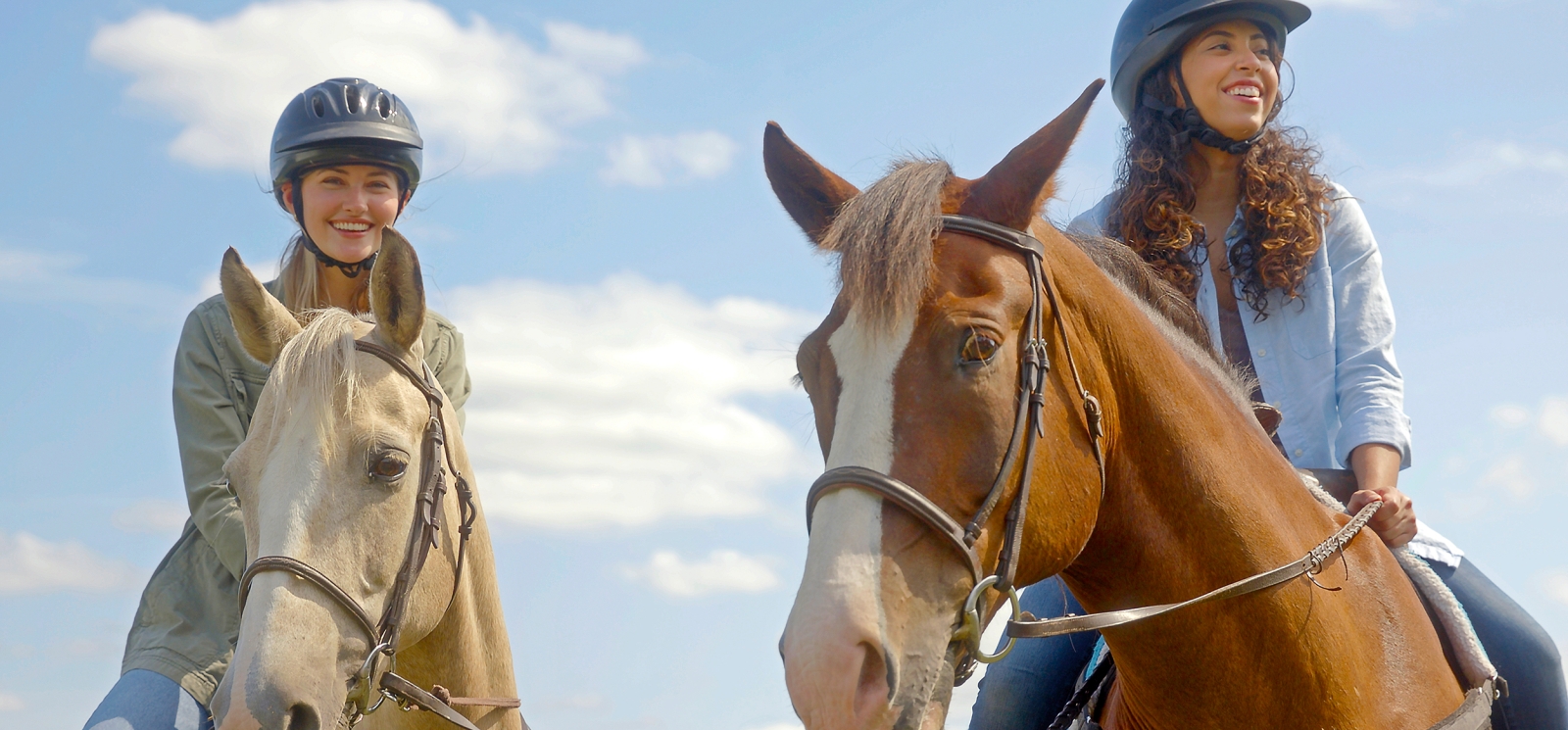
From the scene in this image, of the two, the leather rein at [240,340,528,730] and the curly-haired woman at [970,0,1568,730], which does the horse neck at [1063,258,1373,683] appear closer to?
the curly-haired woman at [970,0,1568,730]

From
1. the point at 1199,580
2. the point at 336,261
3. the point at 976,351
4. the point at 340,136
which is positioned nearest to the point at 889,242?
the point at 976,351

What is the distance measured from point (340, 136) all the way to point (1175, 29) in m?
3.81

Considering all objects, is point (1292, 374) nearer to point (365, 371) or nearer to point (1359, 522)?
point (1359, 522)

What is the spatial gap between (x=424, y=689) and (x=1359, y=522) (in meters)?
3.23

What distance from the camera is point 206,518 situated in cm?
482

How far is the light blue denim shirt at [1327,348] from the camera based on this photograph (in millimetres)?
4301

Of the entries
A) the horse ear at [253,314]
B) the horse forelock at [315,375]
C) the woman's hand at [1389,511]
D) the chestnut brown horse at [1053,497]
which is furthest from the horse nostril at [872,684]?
the horse ear at [253,314]

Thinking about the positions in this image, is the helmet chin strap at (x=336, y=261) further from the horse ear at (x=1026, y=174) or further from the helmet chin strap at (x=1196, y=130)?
the helmet chin strap at (x=1196, y=130)

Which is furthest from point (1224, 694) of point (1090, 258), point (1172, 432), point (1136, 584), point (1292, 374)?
point (1292, 374)

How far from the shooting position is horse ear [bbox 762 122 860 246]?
3562 mm

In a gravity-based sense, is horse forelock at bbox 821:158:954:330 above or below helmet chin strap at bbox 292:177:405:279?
below

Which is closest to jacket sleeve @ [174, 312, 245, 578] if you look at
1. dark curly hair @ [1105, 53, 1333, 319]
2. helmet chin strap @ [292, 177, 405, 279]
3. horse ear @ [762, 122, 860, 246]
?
helmet chin strap @ [292, 177, 405, 279]

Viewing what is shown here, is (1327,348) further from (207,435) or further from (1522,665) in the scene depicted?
(207,435)

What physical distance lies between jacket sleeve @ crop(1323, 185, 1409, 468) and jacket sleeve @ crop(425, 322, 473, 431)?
11.5 feet
